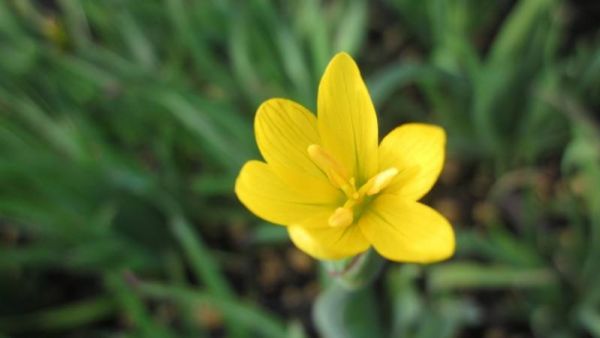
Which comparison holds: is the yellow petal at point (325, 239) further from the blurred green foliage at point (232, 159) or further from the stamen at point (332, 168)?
the blurred green foliage at point (232, 159)

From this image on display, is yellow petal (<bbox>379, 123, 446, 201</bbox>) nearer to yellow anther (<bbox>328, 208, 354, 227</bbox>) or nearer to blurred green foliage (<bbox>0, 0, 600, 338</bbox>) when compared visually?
yellow anther (<bbox>328, 208, 354, 227</bbox>)

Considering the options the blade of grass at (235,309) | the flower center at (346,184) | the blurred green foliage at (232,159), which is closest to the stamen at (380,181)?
the flower center at (346,184)

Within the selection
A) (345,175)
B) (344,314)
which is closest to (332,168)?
(345,175)

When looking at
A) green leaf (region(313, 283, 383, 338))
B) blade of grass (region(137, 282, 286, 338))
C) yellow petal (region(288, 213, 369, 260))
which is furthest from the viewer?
blade of grass (region(137, 282, 286, 338))

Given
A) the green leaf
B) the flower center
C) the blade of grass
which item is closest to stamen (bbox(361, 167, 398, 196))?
the flower center

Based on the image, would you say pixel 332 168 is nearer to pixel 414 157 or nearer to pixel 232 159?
pixel 414 157

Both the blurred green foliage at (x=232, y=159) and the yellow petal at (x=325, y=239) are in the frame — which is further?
the blurred green foliage at (x=232, y=159)
